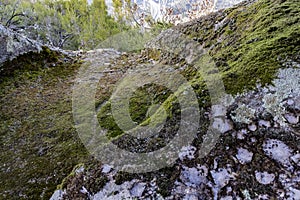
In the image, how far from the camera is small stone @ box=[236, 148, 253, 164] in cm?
224

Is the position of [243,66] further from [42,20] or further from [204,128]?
[42,20]

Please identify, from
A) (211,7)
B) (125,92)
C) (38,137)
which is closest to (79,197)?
(38,137)

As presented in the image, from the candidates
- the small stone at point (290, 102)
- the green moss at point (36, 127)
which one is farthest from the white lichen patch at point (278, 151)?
the green moss at point (36, 127)

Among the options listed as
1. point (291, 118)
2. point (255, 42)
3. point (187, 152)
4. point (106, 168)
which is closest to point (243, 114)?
point (291, 118)

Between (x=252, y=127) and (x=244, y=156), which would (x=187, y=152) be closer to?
(x=244, y=156)

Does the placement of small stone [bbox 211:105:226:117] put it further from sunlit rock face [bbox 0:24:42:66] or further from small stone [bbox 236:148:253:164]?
sunlit rock face [bbox 0:24:42:66]

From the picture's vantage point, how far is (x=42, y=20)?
58.5ft

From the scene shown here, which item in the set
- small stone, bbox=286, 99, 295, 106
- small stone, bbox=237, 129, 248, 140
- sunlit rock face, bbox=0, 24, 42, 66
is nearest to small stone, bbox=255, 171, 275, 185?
small stone, bbox=237, 129, 248, 140

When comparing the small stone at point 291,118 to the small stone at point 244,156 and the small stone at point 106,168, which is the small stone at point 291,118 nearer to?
the small stone at point 244,156

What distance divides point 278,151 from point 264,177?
300mm

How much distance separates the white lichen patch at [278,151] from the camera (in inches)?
83.0

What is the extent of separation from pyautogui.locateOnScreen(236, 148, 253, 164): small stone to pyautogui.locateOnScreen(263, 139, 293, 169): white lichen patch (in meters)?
0.16

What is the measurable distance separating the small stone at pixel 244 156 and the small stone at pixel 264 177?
0.15m

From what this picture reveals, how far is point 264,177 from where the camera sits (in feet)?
6.88
